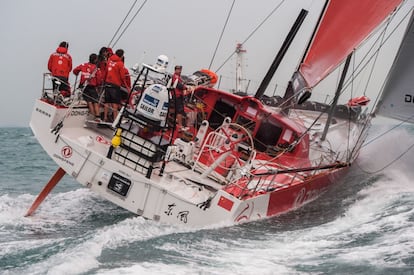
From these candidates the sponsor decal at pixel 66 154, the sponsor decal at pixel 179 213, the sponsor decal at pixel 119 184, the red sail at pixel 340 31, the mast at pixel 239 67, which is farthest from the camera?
the mast at pixel 239 67

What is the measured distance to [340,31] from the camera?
35.9 ft

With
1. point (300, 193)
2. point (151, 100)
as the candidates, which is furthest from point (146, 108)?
point (300, 193)

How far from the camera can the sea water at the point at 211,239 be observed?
650cm

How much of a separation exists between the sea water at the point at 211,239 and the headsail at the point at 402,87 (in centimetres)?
134

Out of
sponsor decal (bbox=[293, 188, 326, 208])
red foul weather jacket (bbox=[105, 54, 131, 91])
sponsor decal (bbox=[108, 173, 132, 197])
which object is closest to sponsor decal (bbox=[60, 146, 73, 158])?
sponsor decal (bbox=[108, 173, 132, 197])

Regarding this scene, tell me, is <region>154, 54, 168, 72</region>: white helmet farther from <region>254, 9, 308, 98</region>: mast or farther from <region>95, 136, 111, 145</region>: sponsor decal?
<region>254, 9, 308, 98</region>: mast

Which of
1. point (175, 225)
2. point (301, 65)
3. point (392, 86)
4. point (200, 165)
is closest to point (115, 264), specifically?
point (175, 225)

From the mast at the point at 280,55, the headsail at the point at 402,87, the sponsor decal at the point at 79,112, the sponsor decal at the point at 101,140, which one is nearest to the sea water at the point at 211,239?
the sponsor decal at the point at 101,140

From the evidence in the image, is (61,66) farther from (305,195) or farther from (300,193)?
(305,195)

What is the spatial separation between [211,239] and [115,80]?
333 centimetres

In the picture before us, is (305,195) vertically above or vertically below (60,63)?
below

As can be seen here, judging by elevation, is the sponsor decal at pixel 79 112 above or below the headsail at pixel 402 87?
below

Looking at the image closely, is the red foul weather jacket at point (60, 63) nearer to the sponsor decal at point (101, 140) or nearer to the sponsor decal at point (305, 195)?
the sponsor decal at point (101, 140)

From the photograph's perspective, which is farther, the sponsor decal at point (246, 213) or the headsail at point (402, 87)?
the headsail at point (402, 87)
